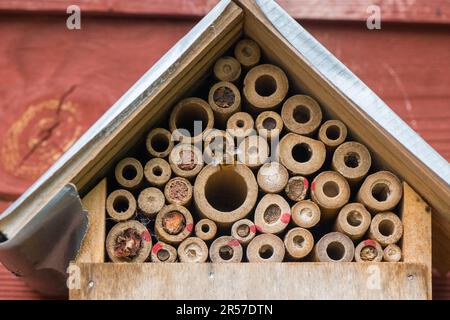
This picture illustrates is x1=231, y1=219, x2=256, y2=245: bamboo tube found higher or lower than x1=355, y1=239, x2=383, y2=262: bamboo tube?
higher

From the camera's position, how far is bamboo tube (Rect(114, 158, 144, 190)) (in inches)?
88.5

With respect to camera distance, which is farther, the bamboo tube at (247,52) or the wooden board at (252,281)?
the bamboo tube at (247,52)

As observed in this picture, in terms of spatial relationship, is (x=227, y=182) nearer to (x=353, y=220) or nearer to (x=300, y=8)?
(x=353, y=220)

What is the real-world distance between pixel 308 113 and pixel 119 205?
38 cm

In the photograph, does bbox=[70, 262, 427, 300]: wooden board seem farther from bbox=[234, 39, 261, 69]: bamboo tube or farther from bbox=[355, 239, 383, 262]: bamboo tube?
bbox=[234, 39, 261, 69]: bamboo tube

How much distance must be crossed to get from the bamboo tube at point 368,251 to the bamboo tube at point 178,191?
31cm

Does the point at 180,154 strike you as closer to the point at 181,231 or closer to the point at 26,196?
the point at 181,231

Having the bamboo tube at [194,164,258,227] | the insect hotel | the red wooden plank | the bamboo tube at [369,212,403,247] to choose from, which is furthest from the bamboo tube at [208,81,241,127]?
the red wooden plank

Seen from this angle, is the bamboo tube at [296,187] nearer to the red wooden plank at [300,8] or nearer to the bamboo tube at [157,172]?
the bamboo tube at [157,172]

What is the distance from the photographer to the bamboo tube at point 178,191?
2.23 m

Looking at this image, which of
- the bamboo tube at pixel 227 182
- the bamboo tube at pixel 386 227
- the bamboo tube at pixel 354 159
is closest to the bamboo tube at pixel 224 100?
the bamboo tube at pixel 227 182

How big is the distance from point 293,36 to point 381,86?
71 centimetres

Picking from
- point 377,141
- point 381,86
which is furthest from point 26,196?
point 381,86

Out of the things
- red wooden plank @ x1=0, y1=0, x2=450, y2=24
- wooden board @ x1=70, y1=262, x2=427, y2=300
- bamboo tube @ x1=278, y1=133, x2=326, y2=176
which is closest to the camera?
wooden board @ x1=70, y1=262, x2=427, y2=300
